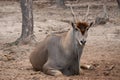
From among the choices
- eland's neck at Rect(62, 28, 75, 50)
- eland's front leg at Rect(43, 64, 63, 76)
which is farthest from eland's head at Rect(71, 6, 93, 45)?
eland's front leg at Rect(43, 64, 63, 76)

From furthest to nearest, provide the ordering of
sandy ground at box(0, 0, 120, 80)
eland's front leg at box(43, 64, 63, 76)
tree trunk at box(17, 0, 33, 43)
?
1. tree trunk at box(17, 0, 33, 43)
2. sandy ground at box(0, 0, 120, 80)
3. eland's front leg at box(43, 64, 63, 76)

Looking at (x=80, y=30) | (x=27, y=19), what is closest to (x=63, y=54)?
(x=80, y=30)

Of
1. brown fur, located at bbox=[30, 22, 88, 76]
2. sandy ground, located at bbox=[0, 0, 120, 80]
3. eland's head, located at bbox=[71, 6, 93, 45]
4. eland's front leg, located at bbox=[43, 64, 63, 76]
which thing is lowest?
sandy ground, located at bbox=[0, 0, 120, 80]

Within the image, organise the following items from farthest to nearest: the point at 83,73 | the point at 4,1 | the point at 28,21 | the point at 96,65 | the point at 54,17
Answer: the point at 4,1 < the point at 54,17 < the point at 28,21 < the point at 96,65 < the point at 83,73

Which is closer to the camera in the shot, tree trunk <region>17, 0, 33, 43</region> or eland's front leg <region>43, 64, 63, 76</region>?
eland's front leg <region>43, 64, 63, 76</region>

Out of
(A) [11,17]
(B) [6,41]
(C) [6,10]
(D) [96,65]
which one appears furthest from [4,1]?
(D) [96,65]

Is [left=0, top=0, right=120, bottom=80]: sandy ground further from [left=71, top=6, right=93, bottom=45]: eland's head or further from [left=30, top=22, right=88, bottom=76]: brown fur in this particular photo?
[left=71, top=6, right=93, bottom=45]: eland's head

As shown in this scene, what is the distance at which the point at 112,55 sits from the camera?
9719mm

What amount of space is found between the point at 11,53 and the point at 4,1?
16.3 meters

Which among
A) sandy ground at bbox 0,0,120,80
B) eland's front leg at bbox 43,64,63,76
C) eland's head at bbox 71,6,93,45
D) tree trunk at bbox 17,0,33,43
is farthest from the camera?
tree trunk at bbox 17,0,33,43

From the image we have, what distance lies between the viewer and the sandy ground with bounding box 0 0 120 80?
7.67 meters

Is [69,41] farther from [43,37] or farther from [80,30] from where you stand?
[43,37]

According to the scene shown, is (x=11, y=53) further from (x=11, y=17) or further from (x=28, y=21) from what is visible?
(x=11, y=17)

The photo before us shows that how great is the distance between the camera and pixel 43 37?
12617mm
